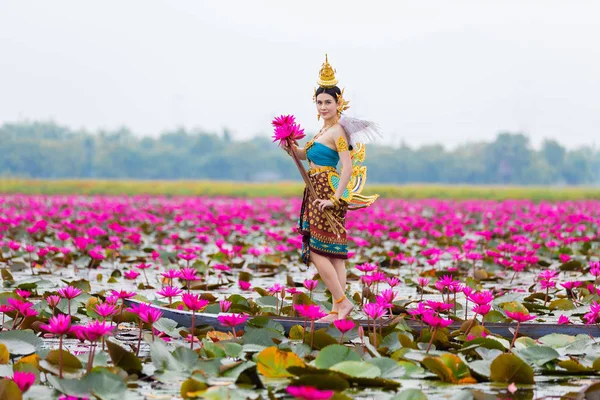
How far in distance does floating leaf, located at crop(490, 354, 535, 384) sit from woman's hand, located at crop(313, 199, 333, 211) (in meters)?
1.76

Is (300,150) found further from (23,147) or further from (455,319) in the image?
(23,147)

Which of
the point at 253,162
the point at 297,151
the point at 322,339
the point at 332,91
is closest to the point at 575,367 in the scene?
the point at 322,339

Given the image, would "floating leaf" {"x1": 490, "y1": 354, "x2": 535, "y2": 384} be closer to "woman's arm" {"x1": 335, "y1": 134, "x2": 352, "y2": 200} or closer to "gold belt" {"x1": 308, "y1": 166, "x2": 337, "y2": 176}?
"woman's arm" {"x1": 335, "y1": 134, "x2": 352, "y2": 200}

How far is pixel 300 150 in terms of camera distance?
5215mm

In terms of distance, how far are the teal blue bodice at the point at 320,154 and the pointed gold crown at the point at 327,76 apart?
0.39 m

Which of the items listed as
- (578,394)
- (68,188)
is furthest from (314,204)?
(68,188)

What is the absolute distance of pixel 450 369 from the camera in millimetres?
3512

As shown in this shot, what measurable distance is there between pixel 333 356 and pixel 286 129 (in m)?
1.68

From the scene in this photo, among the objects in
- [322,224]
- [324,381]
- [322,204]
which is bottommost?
[324,381]

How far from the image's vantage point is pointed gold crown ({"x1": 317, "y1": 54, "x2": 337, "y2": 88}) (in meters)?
5.18

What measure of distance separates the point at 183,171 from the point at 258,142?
2418 cm


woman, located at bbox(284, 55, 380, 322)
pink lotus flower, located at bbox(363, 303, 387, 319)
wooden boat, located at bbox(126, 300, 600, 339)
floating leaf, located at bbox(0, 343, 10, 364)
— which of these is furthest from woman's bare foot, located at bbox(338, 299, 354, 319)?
floating leaf, located at bbox(0, 343, 10, 364)

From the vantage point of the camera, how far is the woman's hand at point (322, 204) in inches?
195

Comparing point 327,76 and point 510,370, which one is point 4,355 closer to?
point 510,370
